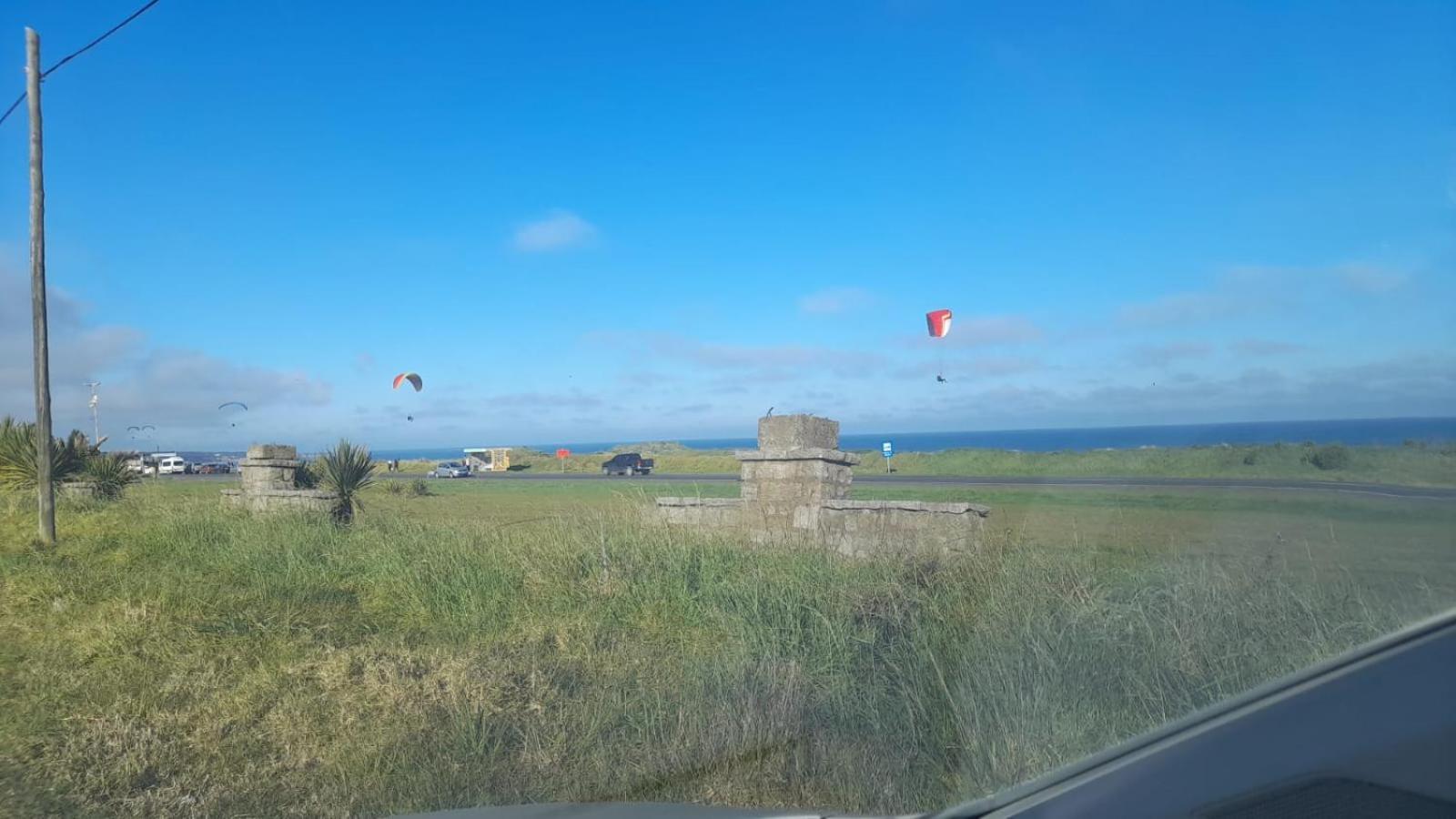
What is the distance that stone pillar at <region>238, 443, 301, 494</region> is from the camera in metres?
15.6

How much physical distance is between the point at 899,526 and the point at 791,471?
68.5 inches

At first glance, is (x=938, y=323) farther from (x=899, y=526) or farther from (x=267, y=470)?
(x=267, y=470)

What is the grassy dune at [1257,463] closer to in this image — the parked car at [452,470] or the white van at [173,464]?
the parked car at [452,470]

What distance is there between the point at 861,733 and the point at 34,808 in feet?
14.0

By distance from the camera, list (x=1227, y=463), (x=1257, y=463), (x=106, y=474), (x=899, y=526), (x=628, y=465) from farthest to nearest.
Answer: (x=628, y=465), (x=106, y=474), (x=899, y=526), (x=1227, y=463), (x=1257, y=463)

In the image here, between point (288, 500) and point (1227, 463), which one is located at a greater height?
point (1227, 463)

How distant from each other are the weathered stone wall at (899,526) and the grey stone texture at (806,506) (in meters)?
0.01

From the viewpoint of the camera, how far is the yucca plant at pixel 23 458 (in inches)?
655

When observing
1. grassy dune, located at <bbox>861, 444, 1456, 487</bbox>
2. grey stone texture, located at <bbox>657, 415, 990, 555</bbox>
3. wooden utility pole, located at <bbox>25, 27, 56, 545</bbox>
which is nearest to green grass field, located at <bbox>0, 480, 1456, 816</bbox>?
grassy dune, located at <bbox>861, 444, 1456, 487</bbox>

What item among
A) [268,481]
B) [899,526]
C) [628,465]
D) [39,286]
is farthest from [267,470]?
[628,465]

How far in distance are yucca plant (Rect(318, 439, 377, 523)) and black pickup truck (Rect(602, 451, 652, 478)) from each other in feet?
103

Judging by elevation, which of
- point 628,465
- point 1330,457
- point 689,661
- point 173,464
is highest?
point 173,464

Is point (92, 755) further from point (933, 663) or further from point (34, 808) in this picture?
point (933, 663)

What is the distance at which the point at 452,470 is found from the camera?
5566cm
